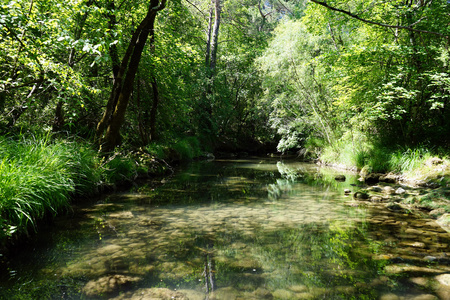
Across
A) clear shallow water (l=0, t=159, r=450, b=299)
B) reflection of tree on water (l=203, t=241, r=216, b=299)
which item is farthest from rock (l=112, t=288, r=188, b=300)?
reflection of tree on water (l=203, t=241, r=216, b=299)

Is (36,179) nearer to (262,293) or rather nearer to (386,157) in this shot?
(262,293)

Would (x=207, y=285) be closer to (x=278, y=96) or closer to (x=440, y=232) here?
(x=440, y=232)

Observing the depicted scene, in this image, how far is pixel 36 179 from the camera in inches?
160

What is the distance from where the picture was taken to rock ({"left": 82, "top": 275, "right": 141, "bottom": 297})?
263cm

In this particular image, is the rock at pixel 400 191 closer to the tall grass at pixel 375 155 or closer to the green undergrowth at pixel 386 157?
the green undergrowth at pixel 386 157

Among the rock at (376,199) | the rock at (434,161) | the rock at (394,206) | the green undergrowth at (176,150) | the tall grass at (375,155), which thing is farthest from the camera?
the green undergrowth at (176,150)

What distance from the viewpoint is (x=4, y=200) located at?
3285 mm

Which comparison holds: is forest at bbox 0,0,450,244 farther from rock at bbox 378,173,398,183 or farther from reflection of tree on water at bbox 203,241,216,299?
reflection of tree on water at bbox 203,241,216,299

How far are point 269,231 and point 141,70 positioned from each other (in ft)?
23.8

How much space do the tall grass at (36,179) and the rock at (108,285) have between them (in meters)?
1.19

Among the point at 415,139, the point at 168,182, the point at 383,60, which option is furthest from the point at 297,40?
the point at 168,182

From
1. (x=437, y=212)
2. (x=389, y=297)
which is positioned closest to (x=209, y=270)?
(x=389, y=297)

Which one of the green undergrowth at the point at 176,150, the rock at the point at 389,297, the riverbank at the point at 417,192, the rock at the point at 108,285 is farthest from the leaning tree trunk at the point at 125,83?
the rock at the point at 389,297

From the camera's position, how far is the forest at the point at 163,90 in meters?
4.48
